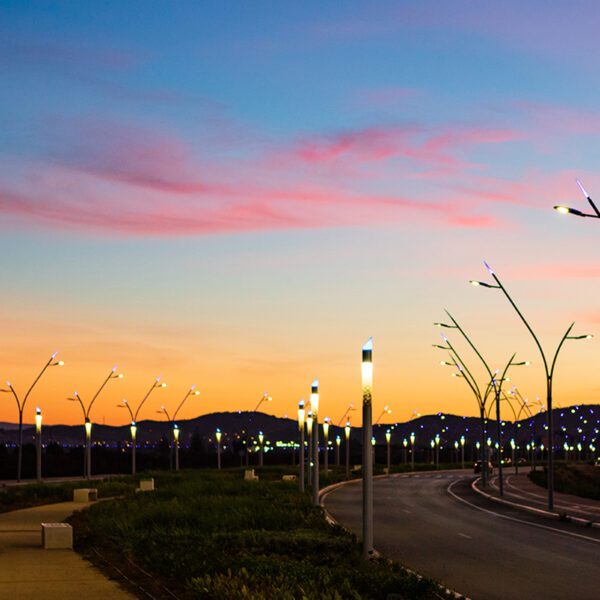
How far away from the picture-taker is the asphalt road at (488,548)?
1889cm

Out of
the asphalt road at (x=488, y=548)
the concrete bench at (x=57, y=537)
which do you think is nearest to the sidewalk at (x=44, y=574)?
the concrete bench at (x=57, y=537)

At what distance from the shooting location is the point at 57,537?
24.0m

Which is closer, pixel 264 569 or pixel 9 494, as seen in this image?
pixel 264 569

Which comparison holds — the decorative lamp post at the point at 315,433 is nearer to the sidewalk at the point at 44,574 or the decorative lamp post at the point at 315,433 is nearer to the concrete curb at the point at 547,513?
the concrete curb at the point at 547,513

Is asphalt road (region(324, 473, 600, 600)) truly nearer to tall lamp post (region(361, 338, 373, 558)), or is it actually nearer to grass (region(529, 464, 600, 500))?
tall lamp post (region(361, 338, 373, 558))

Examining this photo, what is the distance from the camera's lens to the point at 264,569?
57.9ft

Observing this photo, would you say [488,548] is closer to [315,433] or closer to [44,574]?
[44,574]

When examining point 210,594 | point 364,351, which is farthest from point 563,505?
point 210,594

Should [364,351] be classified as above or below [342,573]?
above

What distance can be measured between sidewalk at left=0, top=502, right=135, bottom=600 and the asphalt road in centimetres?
638

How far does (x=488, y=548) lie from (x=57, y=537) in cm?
1084

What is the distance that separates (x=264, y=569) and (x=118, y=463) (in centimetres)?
14254

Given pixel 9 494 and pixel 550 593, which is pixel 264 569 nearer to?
pixel 550 593

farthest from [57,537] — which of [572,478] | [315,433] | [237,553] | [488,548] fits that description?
[572,478]
